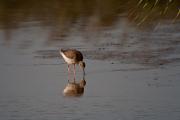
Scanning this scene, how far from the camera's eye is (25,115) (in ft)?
29.6

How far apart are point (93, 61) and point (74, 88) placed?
159 centimetres

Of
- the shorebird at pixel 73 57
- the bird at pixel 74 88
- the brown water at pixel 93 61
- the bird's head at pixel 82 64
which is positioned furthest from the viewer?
the shorebird at pixel 73 57

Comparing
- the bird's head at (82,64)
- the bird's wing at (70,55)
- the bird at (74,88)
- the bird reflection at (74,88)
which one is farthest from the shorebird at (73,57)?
the bird at (74,88)

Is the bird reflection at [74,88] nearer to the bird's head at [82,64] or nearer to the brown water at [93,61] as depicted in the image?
the brown water at [93,61]

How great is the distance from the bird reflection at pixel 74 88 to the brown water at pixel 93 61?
90mm

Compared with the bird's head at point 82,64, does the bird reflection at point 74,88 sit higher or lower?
lower

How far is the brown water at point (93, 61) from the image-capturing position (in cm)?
925

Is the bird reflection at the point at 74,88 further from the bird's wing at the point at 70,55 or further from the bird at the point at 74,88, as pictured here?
the bird's wing at the point at 70,55

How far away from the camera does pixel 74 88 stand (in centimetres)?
1064

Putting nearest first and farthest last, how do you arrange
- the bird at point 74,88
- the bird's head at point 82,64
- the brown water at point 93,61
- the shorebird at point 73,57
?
the brown water at point 93,61, the bird at point 74,88, the bird's head at point 82,64, the shorebird at point 73,57

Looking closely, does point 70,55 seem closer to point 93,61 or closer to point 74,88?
point 93,61

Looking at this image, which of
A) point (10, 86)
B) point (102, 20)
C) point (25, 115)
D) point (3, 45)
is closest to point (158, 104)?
point (25, 115)

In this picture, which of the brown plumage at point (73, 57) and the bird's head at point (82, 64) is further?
the brown plumage at point (73, 57)

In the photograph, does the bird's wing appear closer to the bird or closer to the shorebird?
the shorebird
